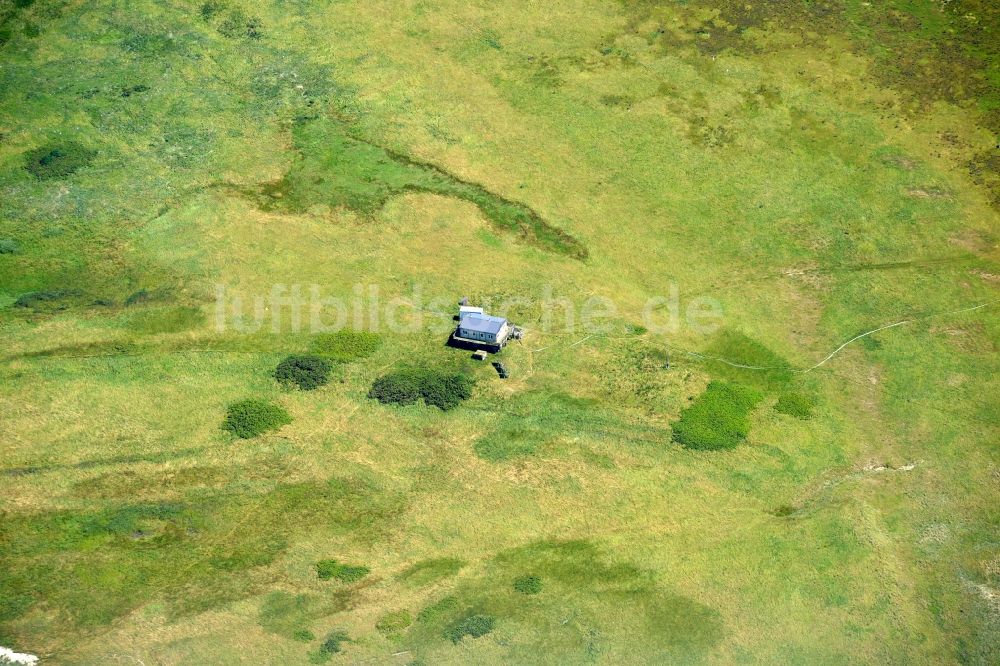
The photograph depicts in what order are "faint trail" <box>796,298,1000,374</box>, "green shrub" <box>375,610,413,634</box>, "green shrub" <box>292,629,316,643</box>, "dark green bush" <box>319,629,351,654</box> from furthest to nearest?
1. "faint trail" <box>796,298,1000,374</box>
2. "green shrub" <box>375,610,413,634</box>
3. "green shrub" <box>292,629,316,643</box>
4. "dark green bush" <box>319,629,351,654</box>

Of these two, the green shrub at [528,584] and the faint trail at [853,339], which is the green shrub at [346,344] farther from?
the faint trail at [853,339]

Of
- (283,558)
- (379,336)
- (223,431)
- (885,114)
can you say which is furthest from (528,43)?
(283,558)

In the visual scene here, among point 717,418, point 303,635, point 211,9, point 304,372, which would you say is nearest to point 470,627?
point 303,635

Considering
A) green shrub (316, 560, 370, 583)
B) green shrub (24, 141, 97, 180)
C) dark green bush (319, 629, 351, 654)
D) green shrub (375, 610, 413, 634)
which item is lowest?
dark green bush (319, 629, 351, 654)

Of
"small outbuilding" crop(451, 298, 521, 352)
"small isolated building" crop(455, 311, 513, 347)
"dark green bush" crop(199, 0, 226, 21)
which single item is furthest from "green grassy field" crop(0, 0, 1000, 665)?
"small isolated building" crop(455, 311, 513, 347)

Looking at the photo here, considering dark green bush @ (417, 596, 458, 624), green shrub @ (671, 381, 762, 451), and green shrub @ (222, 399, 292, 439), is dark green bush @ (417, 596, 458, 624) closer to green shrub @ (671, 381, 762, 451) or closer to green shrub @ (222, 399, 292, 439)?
Answer: green shrub @ (222, 399, 292, 439)

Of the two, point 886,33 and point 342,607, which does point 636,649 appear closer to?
point 342,607

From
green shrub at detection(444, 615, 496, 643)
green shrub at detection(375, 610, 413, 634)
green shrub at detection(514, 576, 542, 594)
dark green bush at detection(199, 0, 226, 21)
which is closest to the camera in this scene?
green shrub at detection(444, 615, 496, 643)
